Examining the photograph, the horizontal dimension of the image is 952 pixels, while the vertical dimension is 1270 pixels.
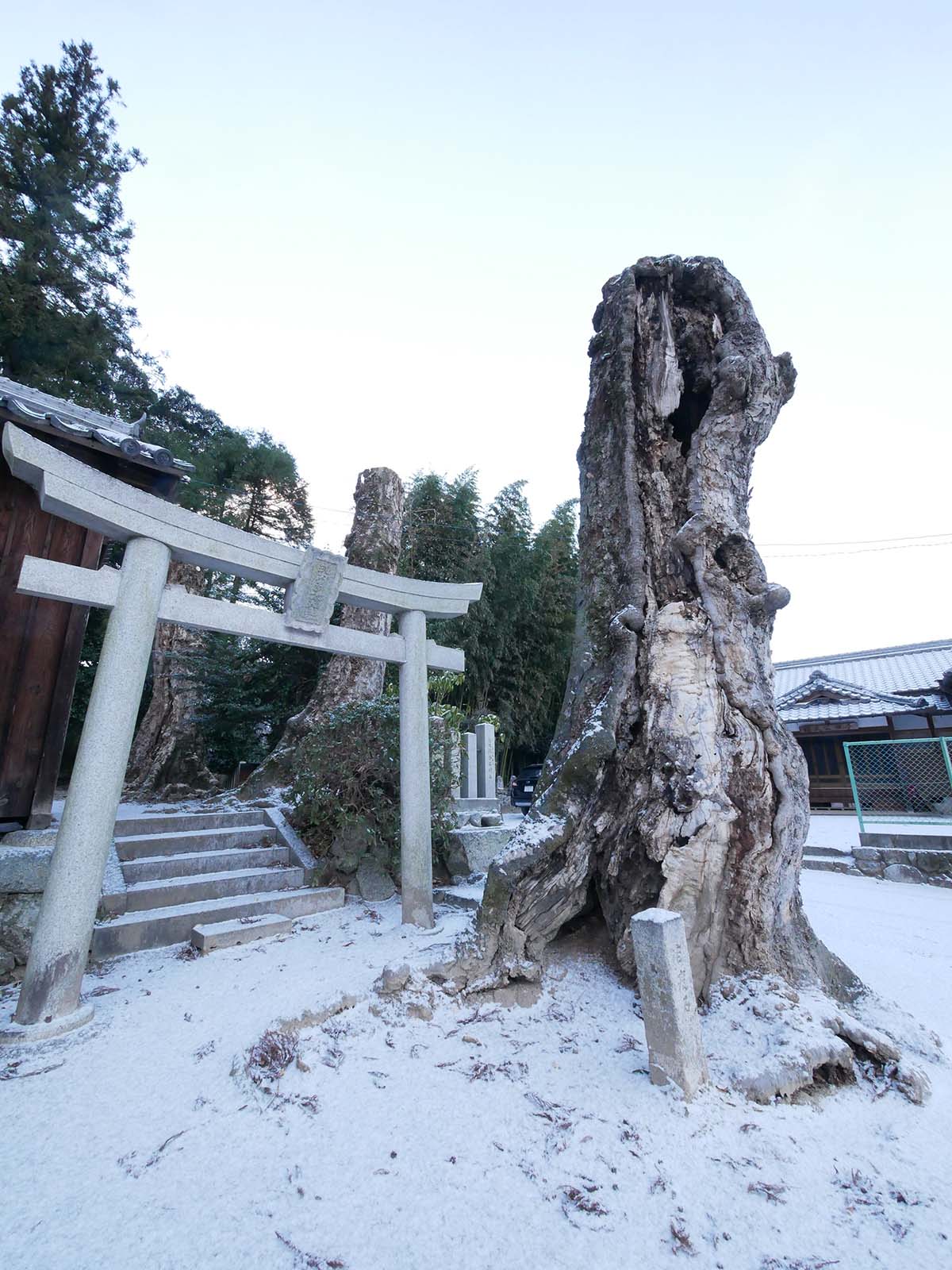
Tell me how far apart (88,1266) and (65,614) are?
167 inches

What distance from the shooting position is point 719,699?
3.33 metres

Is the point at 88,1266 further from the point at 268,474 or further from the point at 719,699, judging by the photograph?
the point at 268,474

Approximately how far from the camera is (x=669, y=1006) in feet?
7.55

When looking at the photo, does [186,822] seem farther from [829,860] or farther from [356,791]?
[829,860]

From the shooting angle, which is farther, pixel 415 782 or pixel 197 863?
pixel 197 863

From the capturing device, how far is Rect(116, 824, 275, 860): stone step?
4992mm

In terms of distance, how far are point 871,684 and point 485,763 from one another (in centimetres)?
1380

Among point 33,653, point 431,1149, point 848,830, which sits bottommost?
point 431,1149

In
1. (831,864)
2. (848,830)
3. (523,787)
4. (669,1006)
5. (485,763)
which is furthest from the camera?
(523,787)

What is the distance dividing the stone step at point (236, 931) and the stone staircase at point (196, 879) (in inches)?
8.3

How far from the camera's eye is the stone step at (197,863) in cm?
470

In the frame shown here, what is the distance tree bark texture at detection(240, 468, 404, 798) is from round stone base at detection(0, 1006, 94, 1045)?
4515 mm

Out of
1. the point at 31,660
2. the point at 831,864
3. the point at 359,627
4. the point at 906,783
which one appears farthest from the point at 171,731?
the point at 906,783

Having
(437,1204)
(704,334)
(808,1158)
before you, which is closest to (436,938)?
(437,1204)
